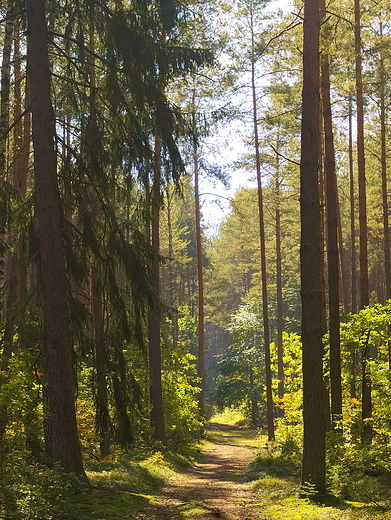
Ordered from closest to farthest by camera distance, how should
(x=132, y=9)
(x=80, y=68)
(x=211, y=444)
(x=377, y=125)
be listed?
(x=132, y=9)
(x=80, y=68)
(x=377, y=125)
(x=211, y=444)

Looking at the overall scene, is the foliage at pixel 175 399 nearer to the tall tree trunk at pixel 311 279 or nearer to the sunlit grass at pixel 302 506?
the sunlit grass at pixel 302 506

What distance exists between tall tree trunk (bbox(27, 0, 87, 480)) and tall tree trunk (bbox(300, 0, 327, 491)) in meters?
3.52

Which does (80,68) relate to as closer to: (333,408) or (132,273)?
(132,273)

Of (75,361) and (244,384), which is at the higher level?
(75,361)

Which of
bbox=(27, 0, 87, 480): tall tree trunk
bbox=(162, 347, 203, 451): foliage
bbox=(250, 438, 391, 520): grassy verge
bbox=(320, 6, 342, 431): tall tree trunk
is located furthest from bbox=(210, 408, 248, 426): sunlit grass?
bbox=(27, 0, 87, 480): tall tree trunk

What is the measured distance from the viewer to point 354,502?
7551 mm

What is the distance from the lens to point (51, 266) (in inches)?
306

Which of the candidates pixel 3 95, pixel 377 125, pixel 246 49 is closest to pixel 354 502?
pixel 3 95

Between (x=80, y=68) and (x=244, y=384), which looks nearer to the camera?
(x=80, y=68)

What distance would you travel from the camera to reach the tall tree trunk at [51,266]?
7535 mm

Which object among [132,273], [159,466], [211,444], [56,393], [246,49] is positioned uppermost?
[246,49]

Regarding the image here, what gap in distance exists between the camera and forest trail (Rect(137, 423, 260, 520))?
8.05m

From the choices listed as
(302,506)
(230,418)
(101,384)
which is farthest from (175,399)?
(230,418)

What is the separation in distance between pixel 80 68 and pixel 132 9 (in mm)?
1312
